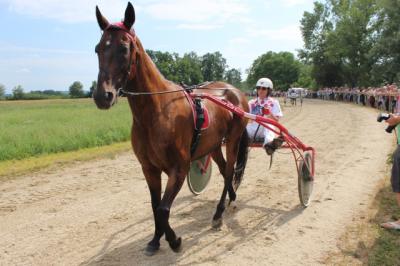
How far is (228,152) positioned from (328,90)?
43366 millimetres

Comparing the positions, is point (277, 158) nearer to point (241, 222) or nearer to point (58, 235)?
point (241, 222)

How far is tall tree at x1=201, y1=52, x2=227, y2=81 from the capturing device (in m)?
110

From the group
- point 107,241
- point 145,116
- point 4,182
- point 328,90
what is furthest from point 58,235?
point 328,90

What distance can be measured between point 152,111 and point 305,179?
306 centimetres

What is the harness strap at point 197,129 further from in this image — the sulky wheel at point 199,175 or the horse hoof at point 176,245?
the sulky wheel at point 199,175

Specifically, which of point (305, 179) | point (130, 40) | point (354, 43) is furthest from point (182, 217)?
point (354, 43)

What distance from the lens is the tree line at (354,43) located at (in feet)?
110

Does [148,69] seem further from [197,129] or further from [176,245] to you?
[176,245]

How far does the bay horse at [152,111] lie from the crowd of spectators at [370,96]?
39.0 ft

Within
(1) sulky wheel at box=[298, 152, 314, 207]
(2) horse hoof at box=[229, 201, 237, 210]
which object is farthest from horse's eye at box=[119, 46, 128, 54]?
(1) sulky wheel at box=[298, 152, 314, 207]

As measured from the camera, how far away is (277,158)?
9336 millimetres

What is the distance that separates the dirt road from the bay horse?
1.72ft

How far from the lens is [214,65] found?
113m

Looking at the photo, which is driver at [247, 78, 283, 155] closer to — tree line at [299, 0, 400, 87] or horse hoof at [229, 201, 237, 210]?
horse hoof at [229, 201, 237, 210]
